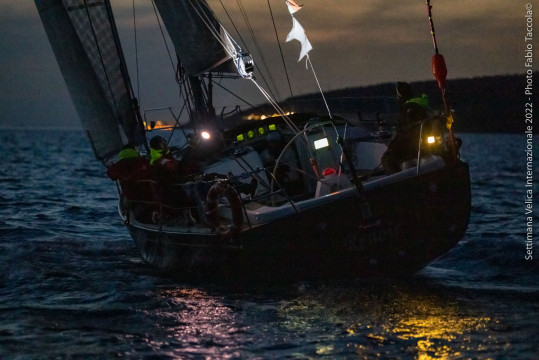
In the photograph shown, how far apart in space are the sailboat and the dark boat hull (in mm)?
16

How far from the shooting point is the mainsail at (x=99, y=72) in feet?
52.4

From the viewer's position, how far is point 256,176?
11.8 m

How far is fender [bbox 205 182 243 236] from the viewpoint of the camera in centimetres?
1033

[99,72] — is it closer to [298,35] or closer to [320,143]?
[298,35]

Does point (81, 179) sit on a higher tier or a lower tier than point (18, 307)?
higher

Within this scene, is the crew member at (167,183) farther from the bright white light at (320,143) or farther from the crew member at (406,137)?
the crew member at (406,137)

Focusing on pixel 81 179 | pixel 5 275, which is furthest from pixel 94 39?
pixel 81 179

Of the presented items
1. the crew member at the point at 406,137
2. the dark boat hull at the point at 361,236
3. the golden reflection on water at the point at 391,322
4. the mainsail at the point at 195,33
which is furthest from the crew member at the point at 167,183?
the crew member at the point at 406,137

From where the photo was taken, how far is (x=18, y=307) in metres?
10.4

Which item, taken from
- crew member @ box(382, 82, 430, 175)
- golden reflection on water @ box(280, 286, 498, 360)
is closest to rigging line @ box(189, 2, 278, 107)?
crew member @ box(382, 82, 430, 175)

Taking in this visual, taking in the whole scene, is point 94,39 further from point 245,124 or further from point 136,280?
point 136,280

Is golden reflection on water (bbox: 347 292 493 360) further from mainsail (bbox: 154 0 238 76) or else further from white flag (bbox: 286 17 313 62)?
mainsail (bbox: 154 0 238 76)

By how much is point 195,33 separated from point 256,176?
3.74 meters

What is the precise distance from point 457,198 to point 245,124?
4876 mm
